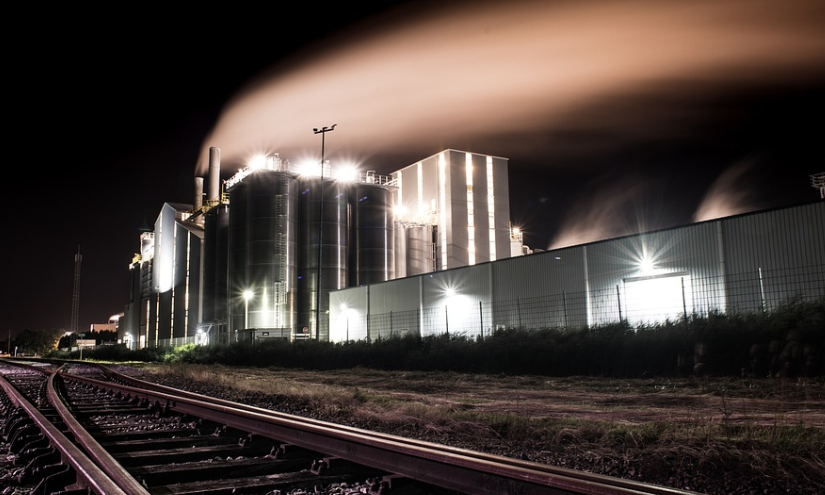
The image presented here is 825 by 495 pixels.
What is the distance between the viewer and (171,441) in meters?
6.67

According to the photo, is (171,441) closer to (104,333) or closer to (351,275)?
(351,275)

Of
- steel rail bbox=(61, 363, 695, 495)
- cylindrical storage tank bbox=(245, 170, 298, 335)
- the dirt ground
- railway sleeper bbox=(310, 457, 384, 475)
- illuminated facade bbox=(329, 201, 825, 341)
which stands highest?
cylindrical storage tank bbox=(245, 170, 298, 335)

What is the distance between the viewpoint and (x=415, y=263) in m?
61.8

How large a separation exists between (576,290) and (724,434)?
22.4 m

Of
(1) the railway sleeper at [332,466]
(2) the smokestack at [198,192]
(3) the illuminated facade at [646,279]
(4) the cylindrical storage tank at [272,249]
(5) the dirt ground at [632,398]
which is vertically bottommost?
(5) the dirt ground at [632,398]

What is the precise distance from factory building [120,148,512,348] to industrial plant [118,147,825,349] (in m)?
0.14

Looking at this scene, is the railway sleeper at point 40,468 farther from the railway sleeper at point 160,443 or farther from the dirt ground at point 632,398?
the dirt ground at point 632,398

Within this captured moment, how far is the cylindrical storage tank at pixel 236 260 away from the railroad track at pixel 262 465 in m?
45.5

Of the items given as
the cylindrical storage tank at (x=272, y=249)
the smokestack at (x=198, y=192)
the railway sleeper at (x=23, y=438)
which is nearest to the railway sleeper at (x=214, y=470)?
the railway sleeper at (x=23, y=438)

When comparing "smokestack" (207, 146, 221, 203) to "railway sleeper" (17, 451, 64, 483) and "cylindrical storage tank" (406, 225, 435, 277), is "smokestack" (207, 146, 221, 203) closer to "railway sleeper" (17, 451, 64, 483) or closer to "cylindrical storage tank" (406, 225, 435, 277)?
"cylindrical storage tank" (406, 225, 435, 277)

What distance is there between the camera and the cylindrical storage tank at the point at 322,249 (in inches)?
2058

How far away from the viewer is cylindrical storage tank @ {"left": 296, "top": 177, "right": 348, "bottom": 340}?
2058 inches

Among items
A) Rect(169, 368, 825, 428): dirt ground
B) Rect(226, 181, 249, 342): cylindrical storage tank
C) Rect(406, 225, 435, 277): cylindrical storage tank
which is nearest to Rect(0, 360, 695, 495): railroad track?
Rect(169, 368, 825, 428): dirt ground

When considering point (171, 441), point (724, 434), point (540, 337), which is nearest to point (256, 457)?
point (171, 441)
